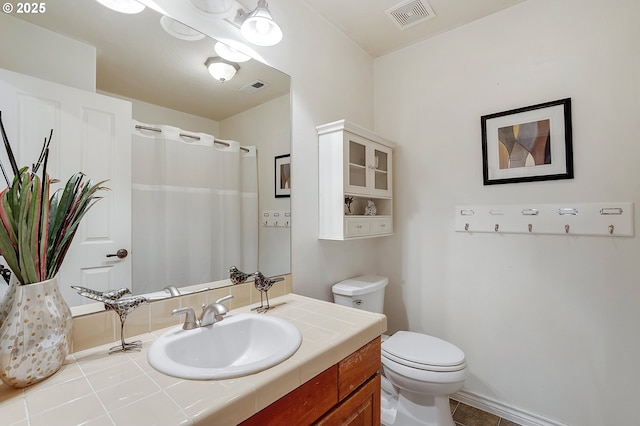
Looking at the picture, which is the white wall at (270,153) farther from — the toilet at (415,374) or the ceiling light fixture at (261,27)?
the toilet at (415,374)

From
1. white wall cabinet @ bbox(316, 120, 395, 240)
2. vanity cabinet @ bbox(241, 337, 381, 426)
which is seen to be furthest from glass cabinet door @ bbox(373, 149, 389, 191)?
vanity cabinet @ bbox(241, 337, 381, 426)

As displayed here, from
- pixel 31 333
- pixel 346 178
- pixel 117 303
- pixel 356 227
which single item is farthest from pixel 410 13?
pixel 31 333

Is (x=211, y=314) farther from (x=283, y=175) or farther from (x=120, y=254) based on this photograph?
(x=283, y=175)

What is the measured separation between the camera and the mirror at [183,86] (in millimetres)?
921

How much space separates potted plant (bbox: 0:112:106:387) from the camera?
2.07 ft

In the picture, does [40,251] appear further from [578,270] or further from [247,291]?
[578,270]

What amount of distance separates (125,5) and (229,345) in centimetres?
121

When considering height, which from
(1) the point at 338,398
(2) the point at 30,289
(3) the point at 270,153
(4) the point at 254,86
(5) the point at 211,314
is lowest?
(1) the point at 338,398

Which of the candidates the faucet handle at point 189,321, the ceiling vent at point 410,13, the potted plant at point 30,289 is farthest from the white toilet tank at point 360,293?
the ceiling vent at point 410,13

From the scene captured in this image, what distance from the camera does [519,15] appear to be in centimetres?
163

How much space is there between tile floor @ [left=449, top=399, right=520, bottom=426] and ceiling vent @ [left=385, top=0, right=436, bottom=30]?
7.64 ft

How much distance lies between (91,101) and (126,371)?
0.80 m

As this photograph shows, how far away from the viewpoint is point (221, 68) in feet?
4.20

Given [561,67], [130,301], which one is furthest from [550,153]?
A: [130,301]
